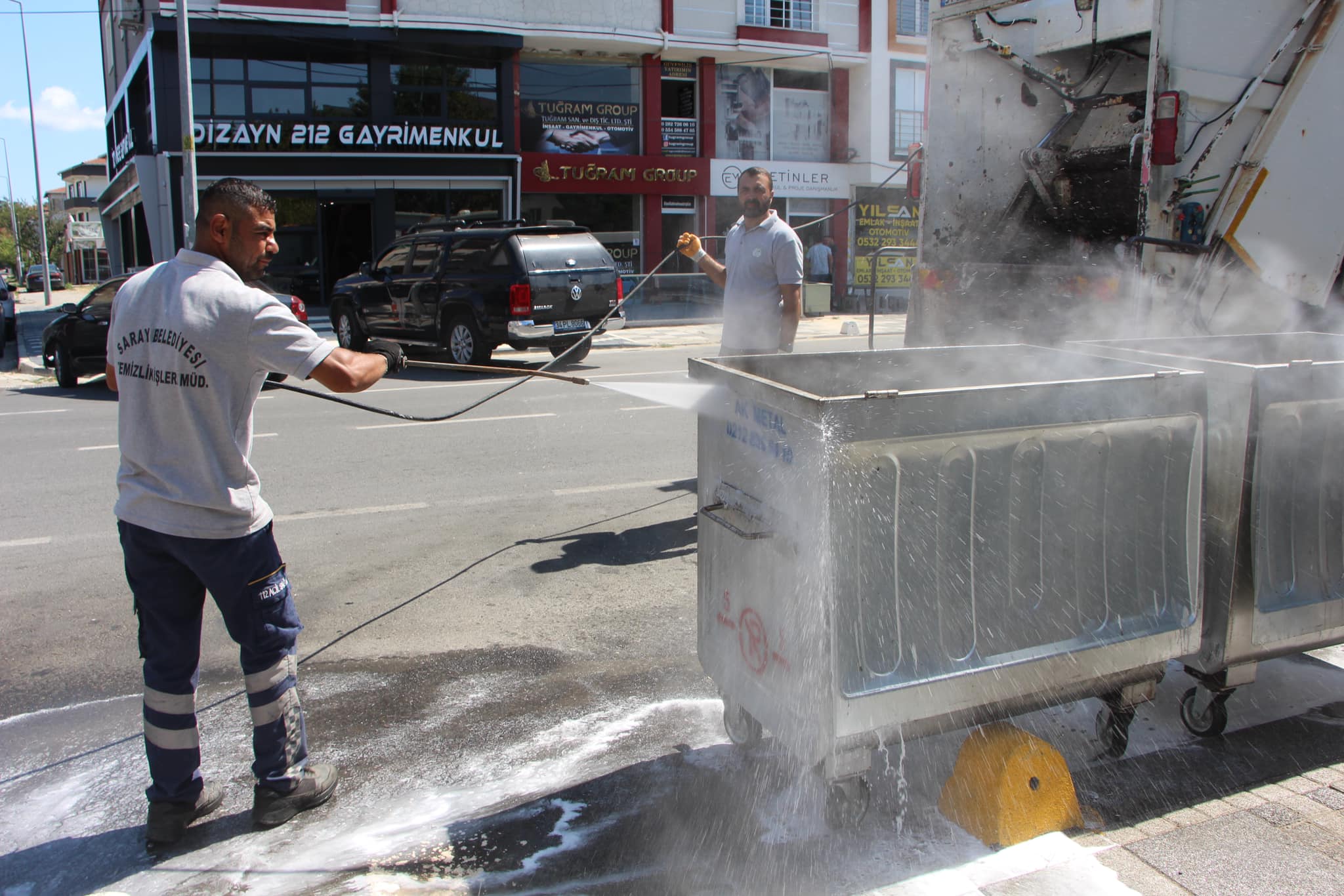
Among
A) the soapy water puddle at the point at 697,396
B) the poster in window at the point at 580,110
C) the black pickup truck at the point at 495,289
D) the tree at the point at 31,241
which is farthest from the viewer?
the tree at the point at 31,241

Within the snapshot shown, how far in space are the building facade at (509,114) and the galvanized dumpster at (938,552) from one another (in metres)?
21.4

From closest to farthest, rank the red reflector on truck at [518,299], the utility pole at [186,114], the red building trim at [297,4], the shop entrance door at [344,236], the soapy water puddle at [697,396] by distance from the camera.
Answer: the soapy water puddle at [697,396]
the red reflector on truck at [518,299]
the utility pole at [186,114]
the red building trim at [297,4]
the shop entrance door at [344,236]

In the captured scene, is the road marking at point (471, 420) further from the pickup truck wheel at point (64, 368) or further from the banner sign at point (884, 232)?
the banner sign at point (884, 232)

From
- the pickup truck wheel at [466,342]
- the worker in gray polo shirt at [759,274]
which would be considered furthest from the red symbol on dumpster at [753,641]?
the pickup truck wheel at [466,342]

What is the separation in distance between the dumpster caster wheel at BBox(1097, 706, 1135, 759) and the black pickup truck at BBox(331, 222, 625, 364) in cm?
978

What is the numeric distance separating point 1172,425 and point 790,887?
5.67 ft

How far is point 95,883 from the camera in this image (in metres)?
2.88

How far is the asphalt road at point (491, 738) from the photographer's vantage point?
2.93 m

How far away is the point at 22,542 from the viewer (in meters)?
6.11

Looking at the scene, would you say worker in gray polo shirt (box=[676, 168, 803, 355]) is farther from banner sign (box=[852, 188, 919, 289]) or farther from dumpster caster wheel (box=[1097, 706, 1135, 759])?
banner sign (box=[852, 188, 919, 289])

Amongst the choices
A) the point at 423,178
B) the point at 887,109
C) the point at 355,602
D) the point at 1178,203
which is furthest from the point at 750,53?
the point at 355,602

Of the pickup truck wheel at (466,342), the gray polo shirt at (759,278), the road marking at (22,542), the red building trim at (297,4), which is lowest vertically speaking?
the road marking at (22,542)

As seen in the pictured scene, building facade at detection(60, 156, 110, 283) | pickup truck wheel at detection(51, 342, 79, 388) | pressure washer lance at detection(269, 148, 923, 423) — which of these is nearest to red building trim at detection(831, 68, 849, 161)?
pickup truck wheel at detection(51, 342, 79, 388)

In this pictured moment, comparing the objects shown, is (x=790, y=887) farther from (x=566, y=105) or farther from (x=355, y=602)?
(x=566, y=105)
